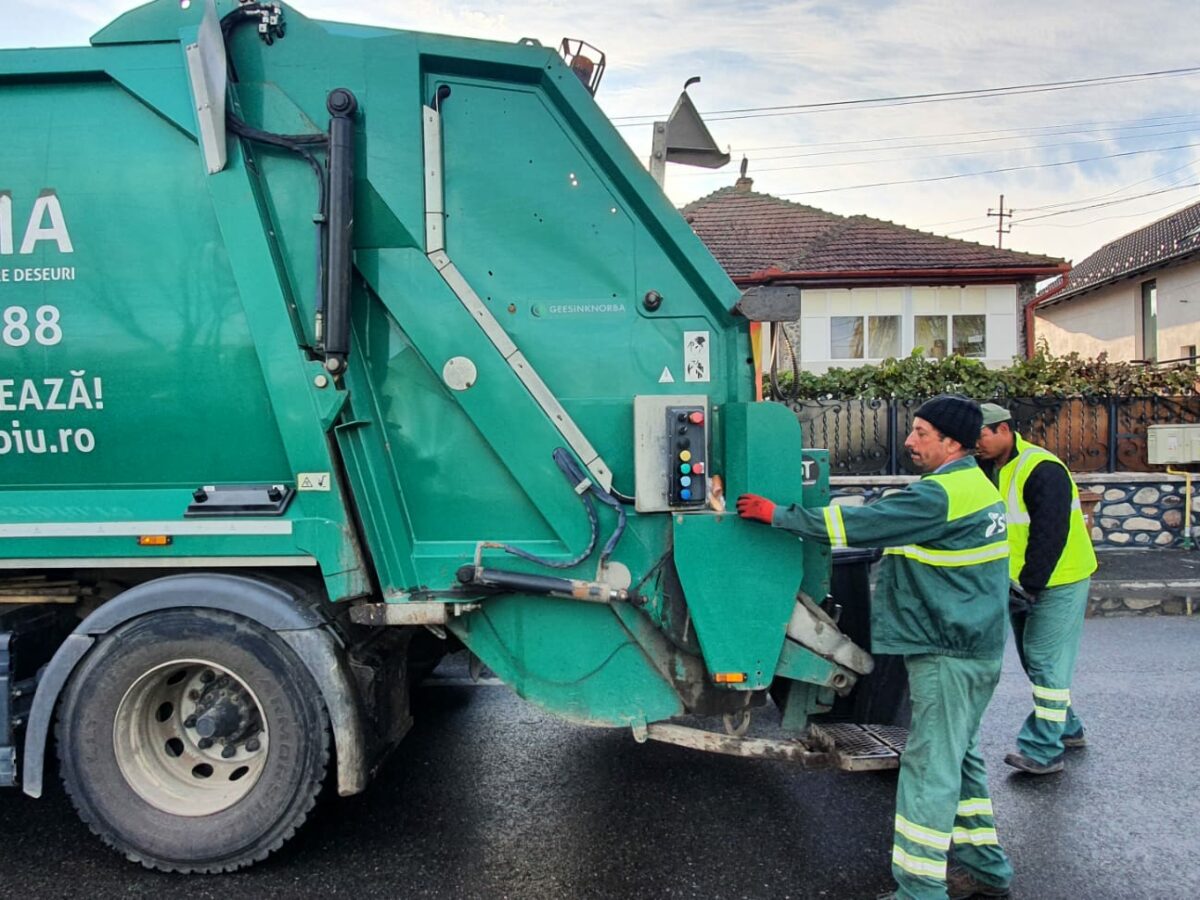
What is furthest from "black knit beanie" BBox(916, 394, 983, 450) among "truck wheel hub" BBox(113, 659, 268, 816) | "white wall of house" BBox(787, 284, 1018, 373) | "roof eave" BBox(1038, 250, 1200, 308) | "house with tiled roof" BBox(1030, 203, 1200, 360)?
"roof eave" BBox(1038, 250, 1200, 308)

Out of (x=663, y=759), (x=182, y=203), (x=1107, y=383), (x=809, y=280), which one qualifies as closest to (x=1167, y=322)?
(x=809, y=280)

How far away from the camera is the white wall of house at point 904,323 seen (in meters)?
14.6

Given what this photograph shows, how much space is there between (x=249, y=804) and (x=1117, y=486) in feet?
30.7

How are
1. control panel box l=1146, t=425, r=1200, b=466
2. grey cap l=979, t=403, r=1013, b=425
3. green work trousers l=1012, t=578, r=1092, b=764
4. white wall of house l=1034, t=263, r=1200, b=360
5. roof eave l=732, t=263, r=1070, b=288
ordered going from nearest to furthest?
green work trousers l=1012, t=578, r=1092, b=764, grey cap l=979, t=403, r=1013, b=425, control panel box l=1146, t=425, r=1200, b=466, roof eave l=732, t=263, r=1070, b=288, white wall of house l=1034, t=263, r=1200, b=360

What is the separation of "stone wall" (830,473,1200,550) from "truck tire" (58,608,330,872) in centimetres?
723

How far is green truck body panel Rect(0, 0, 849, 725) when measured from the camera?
2.87 metres

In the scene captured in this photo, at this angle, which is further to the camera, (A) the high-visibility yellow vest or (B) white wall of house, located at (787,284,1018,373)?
(B) white wall of house, located at (787,284,1018,373)

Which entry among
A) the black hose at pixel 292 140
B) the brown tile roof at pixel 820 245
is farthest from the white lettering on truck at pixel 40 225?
the brown tile roof at pixel 820 245

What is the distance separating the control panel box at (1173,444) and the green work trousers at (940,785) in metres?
8.03

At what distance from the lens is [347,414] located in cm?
287

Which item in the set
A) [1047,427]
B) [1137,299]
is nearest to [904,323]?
[1047,427]

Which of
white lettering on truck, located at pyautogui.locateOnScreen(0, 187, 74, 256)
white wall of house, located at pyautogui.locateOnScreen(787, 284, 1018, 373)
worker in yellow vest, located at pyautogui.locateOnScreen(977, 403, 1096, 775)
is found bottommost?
worker in yellow vest, located at pyautogui.locateOnScreen(977, 403, 1096, 775)

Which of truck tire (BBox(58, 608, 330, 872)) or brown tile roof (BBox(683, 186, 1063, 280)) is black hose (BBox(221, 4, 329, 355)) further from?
brown tile roof (BBox(683, 186, 1063, 280))

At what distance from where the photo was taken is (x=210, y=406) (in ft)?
9.61
